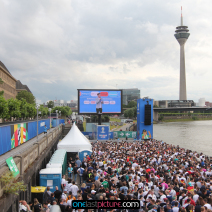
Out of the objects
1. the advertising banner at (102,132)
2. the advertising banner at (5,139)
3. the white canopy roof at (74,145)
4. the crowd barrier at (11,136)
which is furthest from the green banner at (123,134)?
the advertising banner at (5,139)

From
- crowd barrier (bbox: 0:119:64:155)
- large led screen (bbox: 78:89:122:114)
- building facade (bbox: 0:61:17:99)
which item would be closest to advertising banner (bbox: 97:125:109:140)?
large led screen (bbox: 78:89:122:114)

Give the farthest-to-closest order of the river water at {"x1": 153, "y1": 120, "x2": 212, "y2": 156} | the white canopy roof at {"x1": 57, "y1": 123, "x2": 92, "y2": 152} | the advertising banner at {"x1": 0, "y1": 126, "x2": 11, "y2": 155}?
the river water at {"x1": 153, "y1": 120, "x2": 212, "y2": 156} → the white canopy roof at {"x1": 57, "y1": 123, "x2": 92, "y2": 152} → the advertising banner at {"x1": 0, "y1": 126, "x2": 11, "y2": 155}

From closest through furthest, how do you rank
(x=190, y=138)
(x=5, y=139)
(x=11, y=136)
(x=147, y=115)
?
(x=5, y=139) → (x=11, y=136) → (x=147, y=115) → (x=190, y=138)

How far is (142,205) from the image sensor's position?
8.80 m

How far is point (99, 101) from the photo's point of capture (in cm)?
4197

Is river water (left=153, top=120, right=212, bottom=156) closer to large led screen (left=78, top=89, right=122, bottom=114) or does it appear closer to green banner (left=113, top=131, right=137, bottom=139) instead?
green banner (left=113, top=131, right=137, bottom=139)

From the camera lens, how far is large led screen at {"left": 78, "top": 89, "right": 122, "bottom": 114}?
41625 mm

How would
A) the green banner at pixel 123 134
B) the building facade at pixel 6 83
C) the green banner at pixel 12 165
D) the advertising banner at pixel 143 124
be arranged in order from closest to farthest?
1. the green banner at pixel 12 165
2. the advertising banner at pixel 143 124
3. the green banner at pixel 123 134
4. the building facade at pixel 6 83

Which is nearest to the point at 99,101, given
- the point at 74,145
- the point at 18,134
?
the point at 74,145

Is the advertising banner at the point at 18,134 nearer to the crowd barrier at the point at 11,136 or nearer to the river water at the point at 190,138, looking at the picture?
the crowd barrier at the point at 11,136

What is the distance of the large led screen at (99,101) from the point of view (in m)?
41.6

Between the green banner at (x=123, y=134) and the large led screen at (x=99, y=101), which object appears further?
the green banner at (x=123, y=134)

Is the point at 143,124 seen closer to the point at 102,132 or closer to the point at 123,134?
the point at 123,134

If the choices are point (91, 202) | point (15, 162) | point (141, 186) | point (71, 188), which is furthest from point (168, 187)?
point (91, 202)
